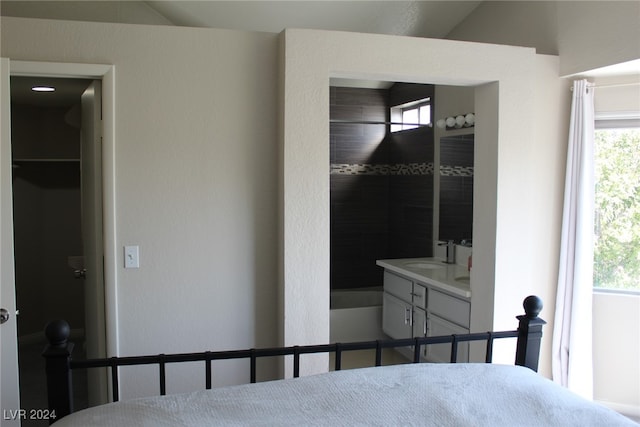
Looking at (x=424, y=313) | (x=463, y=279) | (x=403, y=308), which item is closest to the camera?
(x=463, y=279)

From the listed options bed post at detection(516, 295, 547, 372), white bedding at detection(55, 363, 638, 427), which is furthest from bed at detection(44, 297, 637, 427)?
bed post at detection(516, 295, 547, 372)

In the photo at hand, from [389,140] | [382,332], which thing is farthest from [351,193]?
[382,332]

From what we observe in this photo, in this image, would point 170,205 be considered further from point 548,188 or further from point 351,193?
point 351,193

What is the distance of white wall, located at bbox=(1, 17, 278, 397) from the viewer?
2734 mm

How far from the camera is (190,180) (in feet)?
9.32

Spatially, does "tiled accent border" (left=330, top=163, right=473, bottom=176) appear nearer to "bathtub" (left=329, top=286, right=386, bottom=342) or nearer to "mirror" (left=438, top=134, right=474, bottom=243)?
"mirror" (left=438, top=134, right=474, bottom=243)

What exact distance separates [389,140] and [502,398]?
14.0 ft

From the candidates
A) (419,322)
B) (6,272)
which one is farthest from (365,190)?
(6,272)

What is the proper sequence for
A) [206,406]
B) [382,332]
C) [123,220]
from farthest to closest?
1. [382,332]
2. [123,220]
3. [206,406]

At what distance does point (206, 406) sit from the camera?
5.08 ft

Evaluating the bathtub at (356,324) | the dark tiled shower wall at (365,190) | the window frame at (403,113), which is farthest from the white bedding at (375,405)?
the dark tiled shower wall at (365,190)

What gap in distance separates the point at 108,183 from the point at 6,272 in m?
0.62

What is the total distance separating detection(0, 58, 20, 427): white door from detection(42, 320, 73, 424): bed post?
0.96 m

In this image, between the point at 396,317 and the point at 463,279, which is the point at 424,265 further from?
the point at 463,279
